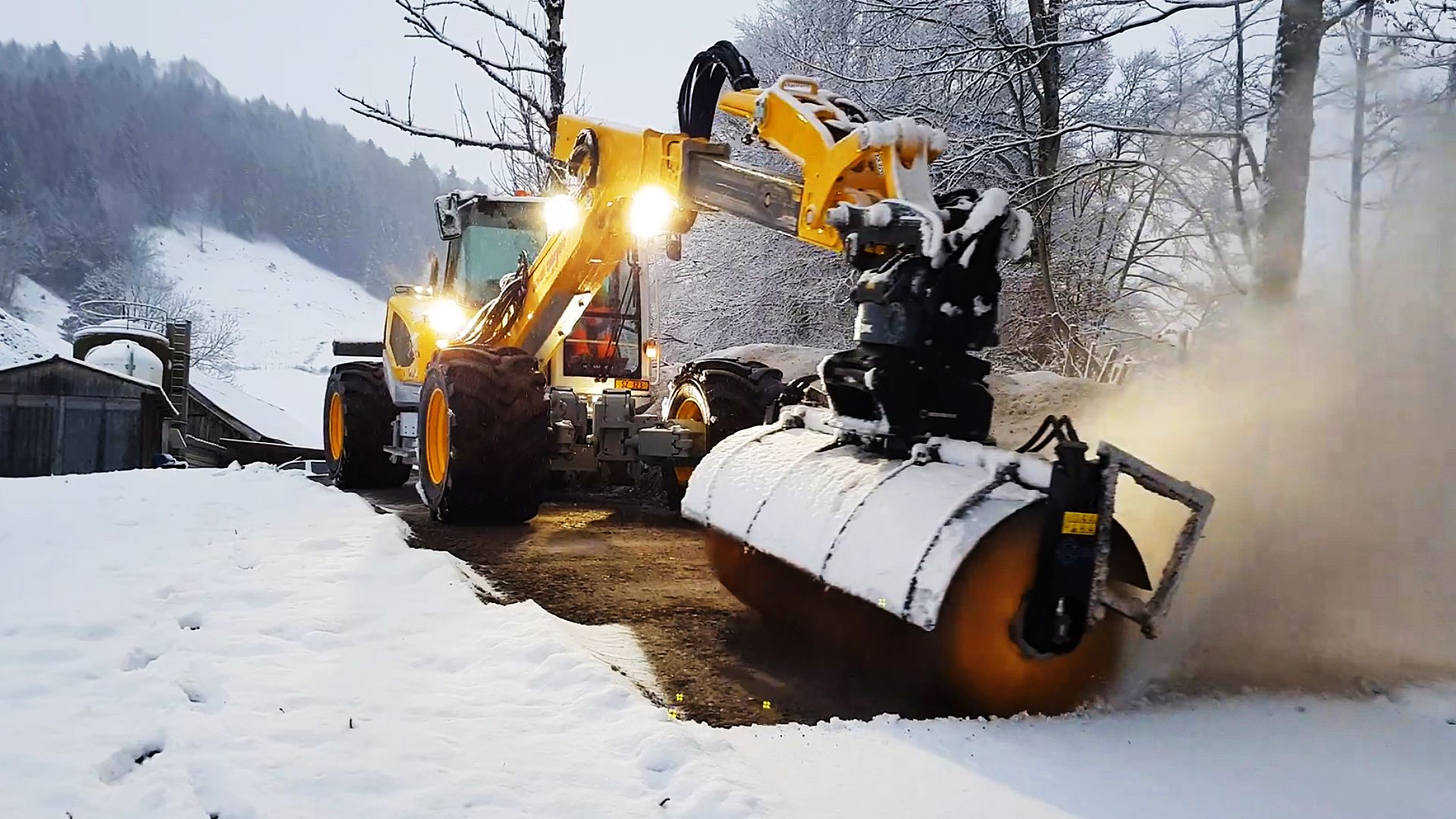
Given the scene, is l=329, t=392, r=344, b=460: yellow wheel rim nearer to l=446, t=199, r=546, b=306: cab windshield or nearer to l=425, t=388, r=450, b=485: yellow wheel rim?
l=446, t=199, r=546, b=306: cab windshield

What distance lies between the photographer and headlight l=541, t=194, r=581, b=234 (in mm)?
7098

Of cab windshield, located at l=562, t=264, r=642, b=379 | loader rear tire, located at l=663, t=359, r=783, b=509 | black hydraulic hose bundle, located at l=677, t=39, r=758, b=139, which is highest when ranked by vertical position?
black hydraulic hose bundle, located at l=677, t=39, r=758, b=139

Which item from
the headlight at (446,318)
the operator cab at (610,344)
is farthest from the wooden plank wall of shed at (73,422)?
the operator cab at (610,344)

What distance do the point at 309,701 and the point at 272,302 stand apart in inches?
3289

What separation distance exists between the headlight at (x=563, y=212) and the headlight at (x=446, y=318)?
1.77m

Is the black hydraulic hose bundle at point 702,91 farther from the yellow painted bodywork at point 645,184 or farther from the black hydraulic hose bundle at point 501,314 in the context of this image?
the black hydraulic hose bundle at point 501,314

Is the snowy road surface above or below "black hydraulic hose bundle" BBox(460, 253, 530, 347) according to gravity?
below

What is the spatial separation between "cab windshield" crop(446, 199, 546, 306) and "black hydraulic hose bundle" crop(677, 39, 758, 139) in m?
3.68

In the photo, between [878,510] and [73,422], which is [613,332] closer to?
[878,510]

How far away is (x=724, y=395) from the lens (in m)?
7.87

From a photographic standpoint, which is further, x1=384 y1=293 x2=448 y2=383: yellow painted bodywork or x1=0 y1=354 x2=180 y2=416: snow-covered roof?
x1=0 y1=354 x2=180 y2=416: snow-covered roof

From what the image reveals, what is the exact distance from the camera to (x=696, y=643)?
445cm

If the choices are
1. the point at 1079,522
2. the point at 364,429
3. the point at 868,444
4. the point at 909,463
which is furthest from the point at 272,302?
the point at 1079,522

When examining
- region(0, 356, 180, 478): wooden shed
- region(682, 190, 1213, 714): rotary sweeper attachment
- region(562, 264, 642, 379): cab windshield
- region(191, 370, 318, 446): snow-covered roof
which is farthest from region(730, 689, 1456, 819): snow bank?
region(191, 370, 318, 446): snow-covered roof
